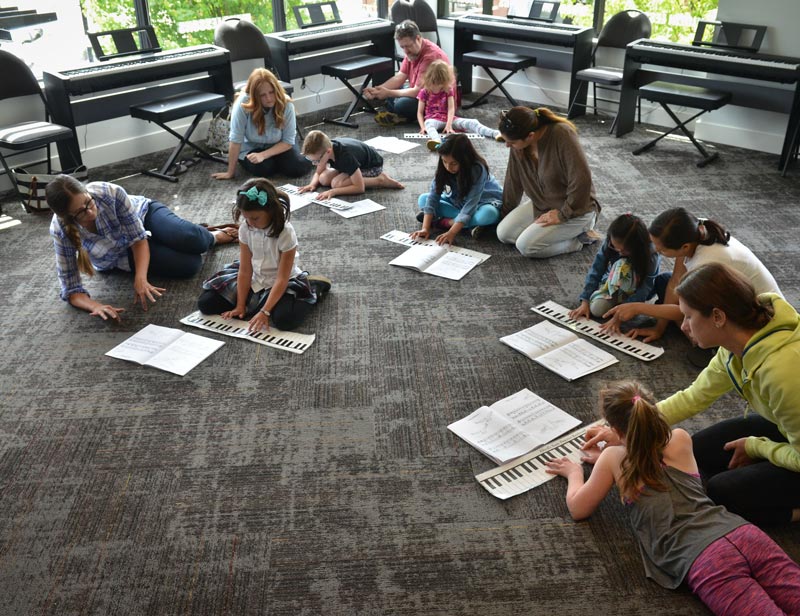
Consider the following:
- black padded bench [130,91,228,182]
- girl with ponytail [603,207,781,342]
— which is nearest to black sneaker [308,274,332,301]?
girl with ponytail [603,207,781,342]

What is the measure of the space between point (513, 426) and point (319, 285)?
1.33m

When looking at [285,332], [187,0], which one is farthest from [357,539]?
[187,0]

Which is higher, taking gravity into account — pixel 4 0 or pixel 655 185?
pixel 4 0

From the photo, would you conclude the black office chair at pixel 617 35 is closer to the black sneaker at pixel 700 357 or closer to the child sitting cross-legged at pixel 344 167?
the child sitting cross-legged at pixel 344 167

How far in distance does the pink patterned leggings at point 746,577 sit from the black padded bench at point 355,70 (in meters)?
4.97

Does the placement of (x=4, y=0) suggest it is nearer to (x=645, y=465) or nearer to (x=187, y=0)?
(x=187, y=0)

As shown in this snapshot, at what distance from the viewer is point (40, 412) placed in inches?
116

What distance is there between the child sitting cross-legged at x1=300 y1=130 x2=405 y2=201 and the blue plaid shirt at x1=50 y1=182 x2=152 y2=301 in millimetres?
1236

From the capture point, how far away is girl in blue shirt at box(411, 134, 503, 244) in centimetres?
403

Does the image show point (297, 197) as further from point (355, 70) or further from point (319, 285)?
point (355, 70)

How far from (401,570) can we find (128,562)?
0.82 meters

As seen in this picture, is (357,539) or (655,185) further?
(655,185)

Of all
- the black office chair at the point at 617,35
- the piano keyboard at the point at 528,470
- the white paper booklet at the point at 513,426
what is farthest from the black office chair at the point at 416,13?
the piano keyboard at the point at 528,470

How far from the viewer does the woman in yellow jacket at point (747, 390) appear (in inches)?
80.7
